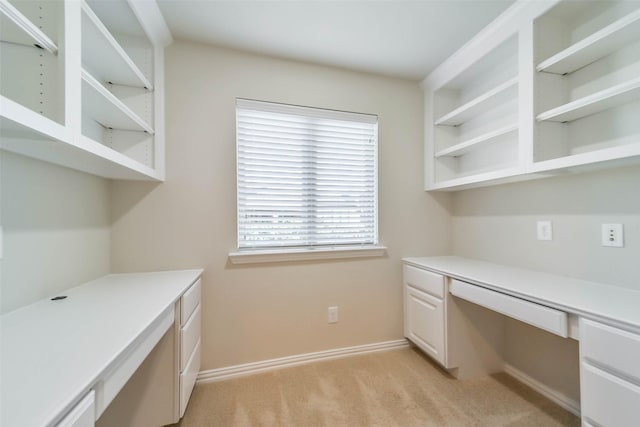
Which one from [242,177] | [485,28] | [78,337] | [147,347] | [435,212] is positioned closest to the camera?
[78,337]

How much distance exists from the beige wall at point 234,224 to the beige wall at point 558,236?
67 cm

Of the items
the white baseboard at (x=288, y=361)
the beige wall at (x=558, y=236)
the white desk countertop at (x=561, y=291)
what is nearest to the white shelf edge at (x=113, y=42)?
the white baseboard at (x=288, y=361)

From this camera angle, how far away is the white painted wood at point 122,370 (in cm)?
67

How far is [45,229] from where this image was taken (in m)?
1.16

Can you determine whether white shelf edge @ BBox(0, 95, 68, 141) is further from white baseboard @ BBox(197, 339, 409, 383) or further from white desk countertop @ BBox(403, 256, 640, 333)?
white desk countertop @ BBox(403, 256, 640, 333)

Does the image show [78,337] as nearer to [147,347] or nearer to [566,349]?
[147,347]

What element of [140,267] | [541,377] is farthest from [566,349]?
[140,267]

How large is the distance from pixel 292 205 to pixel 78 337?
4.66 feet

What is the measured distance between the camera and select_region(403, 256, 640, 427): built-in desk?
911mm

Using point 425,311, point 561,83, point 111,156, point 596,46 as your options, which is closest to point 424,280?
point 425,311

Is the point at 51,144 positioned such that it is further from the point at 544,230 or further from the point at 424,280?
the point at 544,230

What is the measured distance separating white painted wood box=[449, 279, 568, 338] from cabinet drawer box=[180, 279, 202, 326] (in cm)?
173

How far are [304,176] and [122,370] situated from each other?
1577 mm

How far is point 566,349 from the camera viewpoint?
5.02 ft
